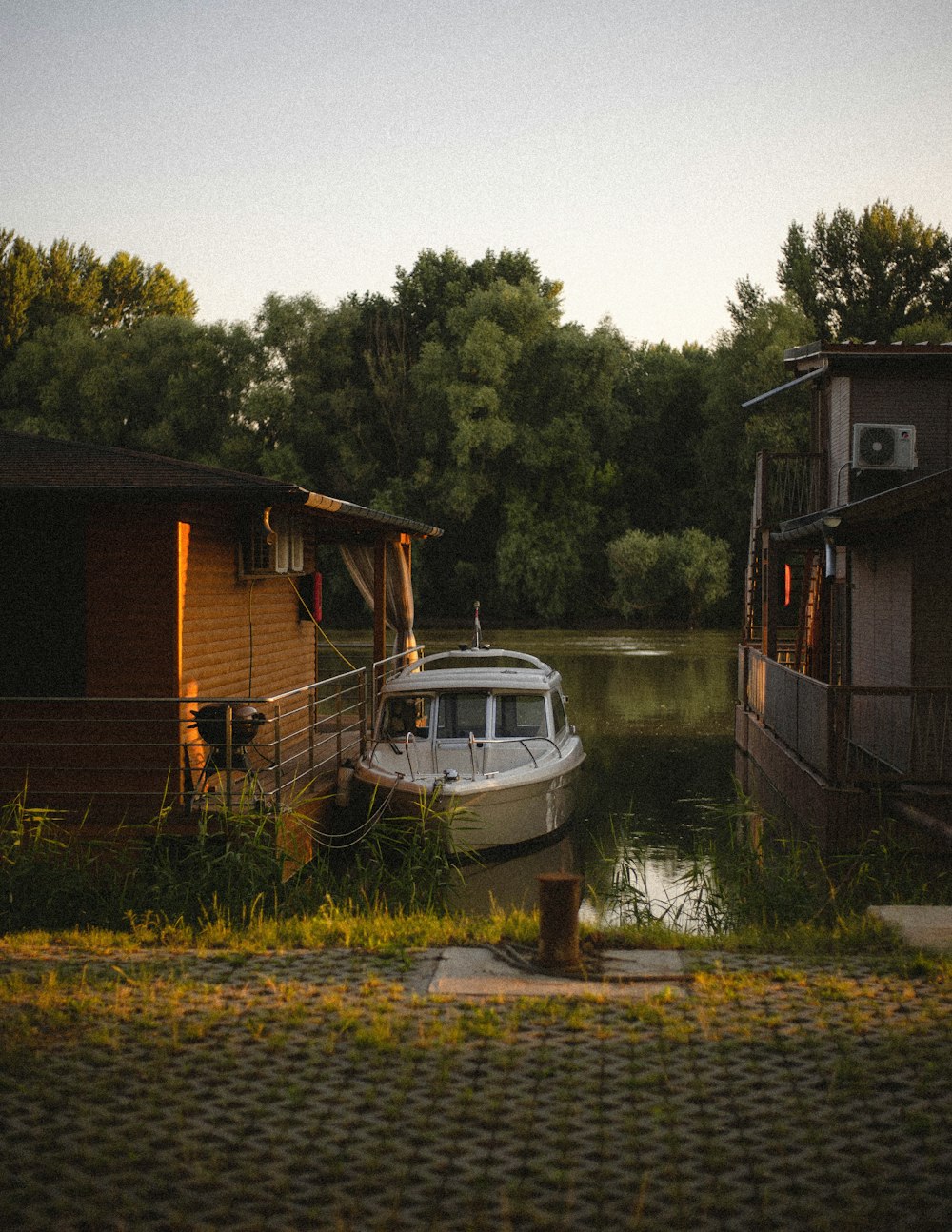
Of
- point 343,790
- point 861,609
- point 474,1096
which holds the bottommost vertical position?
point 343,790

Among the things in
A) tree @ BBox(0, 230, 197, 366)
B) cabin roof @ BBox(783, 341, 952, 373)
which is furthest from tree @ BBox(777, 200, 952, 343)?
cabin roof @ BBox(783, 341, 952, 373)

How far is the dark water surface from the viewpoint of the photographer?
12.6 metres

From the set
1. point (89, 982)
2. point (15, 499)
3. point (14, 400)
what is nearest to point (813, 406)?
point (15, 499)

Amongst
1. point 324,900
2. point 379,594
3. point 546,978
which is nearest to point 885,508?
point 324,900

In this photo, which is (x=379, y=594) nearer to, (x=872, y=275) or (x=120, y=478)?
(x=120, y=478)

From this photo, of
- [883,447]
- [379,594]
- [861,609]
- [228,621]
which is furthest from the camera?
[379,594]

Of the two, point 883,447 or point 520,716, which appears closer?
point 520,716

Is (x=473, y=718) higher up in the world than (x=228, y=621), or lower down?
lower down

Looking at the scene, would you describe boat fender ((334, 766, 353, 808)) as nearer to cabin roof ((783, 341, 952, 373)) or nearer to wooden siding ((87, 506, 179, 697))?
wooden siding ((87, 506, 179, 697))

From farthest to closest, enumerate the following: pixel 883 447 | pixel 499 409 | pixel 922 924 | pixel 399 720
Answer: pixel 499 409 < pixel 883 447 < pixel 399 720 < pixel 922 924

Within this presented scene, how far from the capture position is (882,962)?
7148 millimetres

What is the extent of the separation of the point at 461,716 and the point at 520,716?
679 mm

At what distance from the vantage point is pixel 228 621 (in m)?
13.4

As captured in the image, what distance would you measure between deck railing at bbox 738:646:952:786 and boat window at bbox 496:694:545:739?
3.01 m
